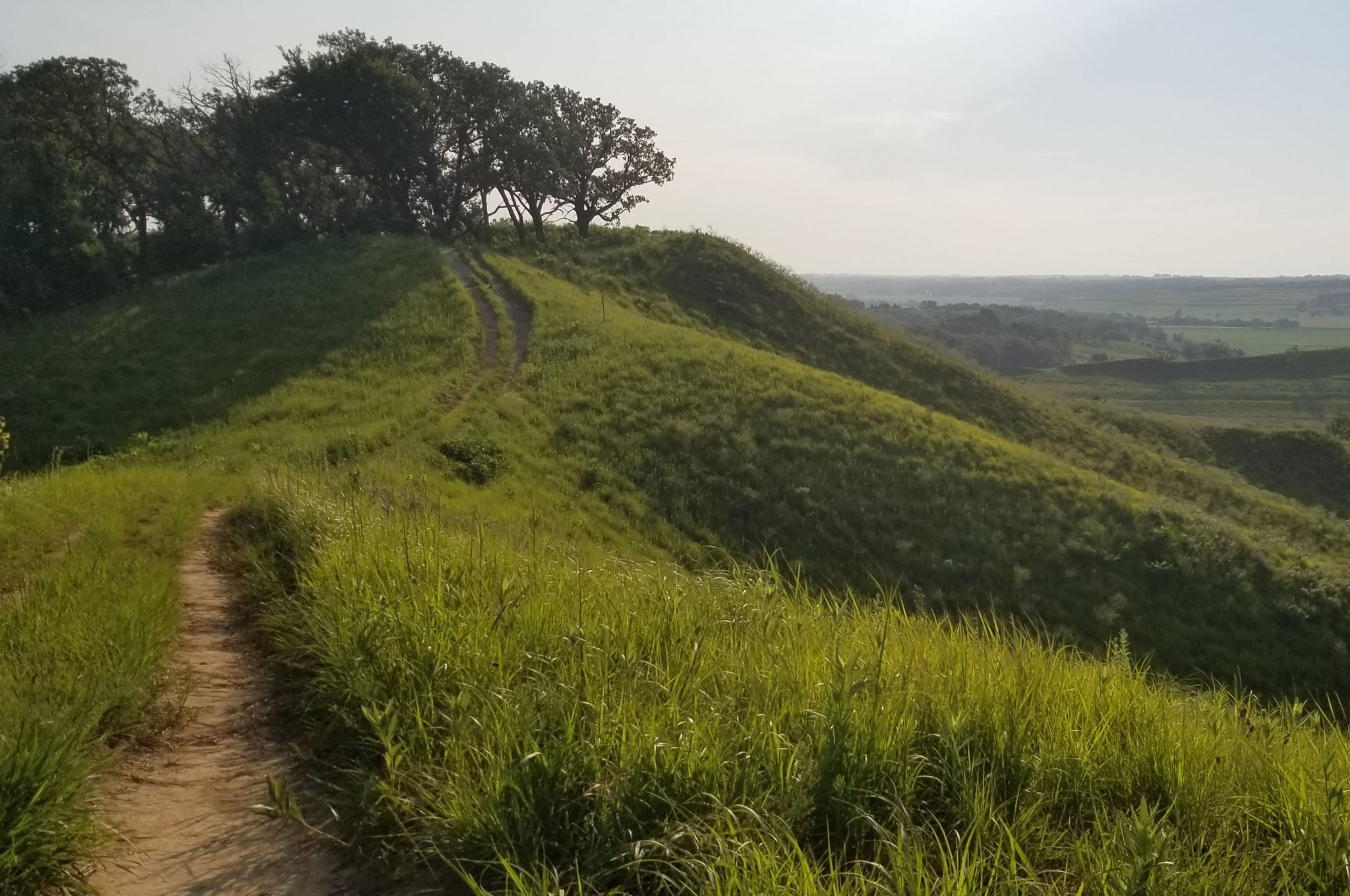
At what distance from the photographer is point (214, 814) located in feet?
10.7

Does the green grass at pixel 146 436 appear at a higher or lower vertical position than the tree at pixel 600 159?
lower

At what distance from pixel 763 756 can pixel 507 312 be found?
26.7 meters

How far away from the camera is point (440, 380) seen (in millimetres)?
21516

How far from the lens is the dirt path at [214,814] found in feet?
9.28

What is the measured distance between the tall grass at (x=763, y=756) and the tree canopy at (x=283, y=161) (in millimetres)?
38912

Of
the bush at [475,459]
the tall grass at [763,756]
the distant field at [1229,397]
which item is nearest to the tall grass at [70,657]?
the tall grass at [763,756]

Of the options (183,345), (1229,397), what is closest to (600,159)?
Answer: (183,345)

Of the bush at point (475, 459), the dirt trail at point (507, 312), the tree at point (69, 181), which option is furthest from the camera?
the tree at point (69, 181)

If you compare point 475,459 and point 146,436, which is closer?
point 475,459

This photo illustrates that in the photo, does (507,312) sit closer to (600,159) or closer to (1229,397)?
(600,159)

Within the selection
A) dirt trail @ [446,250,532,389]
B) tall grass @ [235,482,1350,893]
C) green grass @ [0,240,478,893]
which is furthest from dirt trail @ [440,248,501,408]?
tall grass @ [235,482,1350,893]

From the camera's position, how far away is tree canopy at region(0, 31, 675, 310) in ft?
111

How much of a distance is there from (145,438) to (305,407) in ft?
11.1

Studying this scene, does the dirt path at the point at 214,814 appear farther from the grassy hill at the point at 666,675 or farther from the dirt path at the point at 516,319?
the dirt path at the point at 516,319
